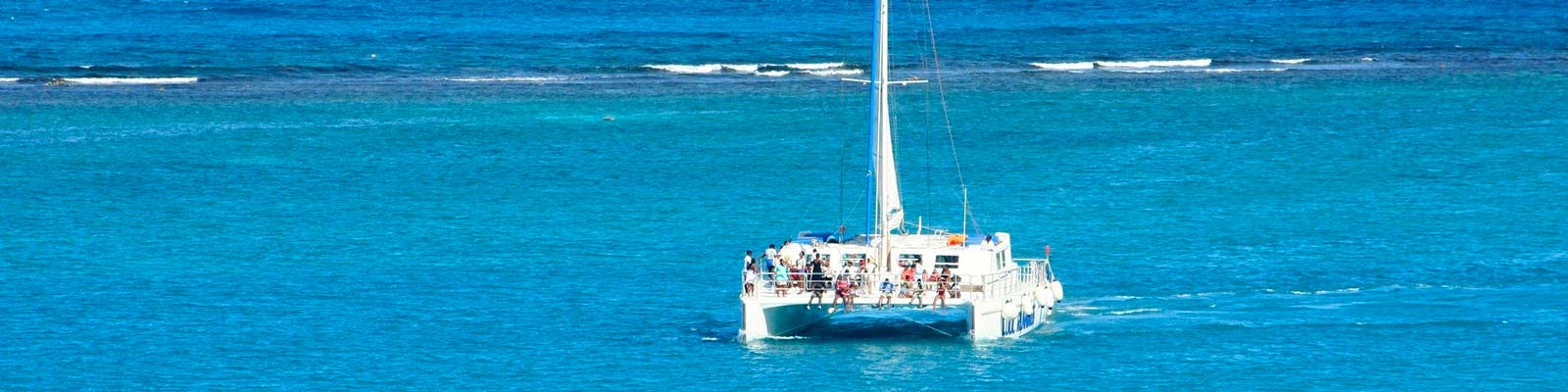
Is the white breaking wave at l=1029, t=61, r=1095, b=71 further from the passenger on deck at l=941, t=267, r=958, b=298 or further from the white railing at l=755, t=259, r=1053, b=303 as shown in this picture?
the passenger on deck at l=941, t=267, r=958, b=298

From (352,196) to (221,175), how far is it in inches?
255

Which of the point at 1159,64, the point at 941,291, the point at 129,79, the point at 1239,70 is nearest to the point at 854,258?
the point at 941,291

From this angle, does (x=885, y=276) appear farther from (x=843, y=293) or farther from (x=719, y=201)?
(x=719, y=201)

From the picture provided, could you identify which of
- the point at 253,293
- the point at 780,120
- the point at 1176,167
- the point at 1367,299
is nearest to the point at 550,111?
the point at 780,120

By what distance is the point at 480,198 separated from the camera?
7556cm

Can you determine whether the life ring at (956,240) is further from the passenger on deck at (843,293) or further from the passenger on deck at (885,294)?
the passenger on deck at (843,293)

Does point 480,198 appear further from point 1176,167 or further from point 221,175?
point 1176,167

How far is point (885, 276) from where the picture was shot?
49875 mm

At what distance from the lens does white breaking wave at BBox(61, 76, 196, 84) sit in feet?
370

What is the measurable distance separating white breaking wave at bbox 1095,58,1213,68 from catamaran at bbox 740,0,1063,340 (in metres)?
69.6

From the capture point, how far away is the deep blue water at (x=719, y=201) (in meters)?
50.6

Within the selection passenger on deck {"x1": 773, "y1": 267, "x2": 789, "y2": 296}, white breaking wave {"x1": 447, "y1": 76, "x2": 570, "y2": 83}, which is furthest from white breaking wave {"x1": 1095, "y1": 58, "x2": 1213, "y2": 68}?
passenger on deck {"x1": 773, "y1": 267, "x2": 789, "y2": 296}

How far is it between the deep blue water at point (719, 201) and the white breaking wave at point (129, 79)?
5.32ft

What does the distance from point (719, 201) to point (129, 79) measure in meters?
49.1
